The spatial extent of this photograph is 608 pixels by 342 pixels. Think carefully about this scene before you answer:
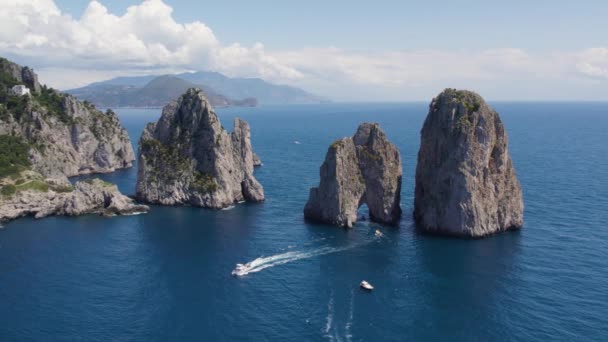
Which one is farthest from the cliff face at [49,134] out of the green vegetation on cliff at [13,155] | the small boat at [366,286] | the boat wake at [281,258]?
the small boat at [366,286]

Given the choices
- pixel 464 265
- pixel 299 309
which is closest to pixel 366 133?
pixel 464 265

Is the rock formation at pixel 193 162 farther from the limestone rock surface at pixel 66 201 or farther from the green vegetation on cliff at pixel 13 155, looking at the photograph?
the green vegetation on cliff at pixel 13 155

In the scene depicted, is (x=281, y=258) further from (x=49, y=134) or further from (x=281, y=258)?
(x=49, y=134)

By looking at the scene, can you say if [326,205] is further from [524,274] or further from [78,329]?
[78,329]

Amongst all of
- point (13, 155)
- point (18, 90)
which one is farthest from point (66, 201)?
point (18, 90)

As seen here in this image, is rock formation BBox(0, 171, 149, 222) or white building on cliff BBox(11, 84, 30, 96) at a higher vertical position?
white building on cliff BBox(11, 84, 30, 96)

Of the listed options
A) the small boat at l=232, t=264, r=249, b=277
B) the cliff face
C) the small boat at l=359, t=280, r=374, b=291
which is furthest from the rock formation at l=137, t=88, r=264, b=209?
the small boat at l=359, t=280, r=374, b=291

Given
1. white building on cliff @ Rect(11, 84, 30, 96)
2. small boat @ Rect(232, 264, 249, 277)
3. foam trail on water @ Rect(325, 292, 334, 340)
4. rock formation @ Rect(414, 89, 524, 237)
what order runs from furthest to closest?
white building on cliff @ Rect(11, 84, 30, 96)
rock formation @ Rect(414, 89, 524, 237)
small boat @ Rect(232, 264, 249, 277)
foam trail on water @ Rect(325, 292, 334, 340)

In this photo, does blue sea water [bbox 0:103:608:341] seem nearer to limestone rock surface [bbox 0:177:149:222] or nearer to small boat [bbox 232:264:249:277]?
small boat [bbox 232:264:249:277]
